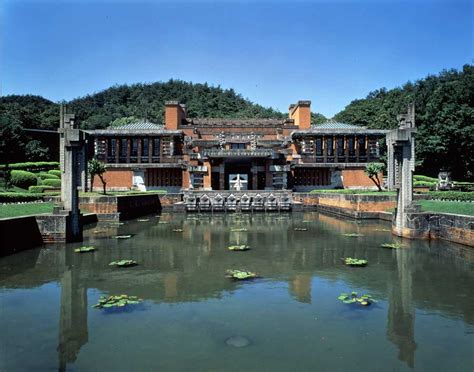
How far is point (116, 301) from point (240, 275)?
2790 mm

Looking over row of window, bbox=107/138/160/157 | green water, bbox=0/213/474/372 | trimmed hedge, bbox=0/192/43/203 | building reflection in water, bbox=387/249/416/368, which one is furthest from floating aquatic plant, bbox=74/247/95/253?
row of window, bbox=107/138/160/157

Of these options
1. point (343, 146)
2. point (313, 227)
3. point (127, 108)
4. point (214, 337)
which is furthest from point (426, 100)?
point (127, 108)

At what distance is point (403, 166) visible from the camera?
14.3 m

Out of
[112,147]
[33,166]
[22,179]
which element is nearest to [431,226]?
[112,147]

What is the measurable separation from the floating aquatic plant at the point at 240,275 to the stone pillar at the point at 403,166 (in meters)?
8.03

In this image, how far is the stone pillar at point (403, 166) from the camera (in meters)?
14.1

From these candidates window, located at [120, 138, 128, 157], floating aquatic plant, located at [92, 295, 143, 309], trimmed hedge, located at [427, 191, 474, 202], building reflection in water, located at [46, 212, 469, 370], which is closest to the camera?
building reflection in water, located at [46, 212, 469, 370]

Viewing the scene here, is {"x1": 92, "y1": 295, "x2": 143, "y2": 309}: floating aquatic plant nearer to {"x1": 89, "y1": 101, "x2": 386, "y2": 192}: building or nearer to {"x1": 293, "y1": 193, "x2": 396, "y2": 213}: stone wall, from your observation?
{"x1": 293, "y1": 193, "x2": 396, "y2": 213}: stone wall

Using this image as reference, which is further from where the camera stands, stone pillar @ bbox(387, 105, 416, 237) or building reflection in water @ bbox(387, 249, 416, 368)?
stone pillar @ bbox(387, 105, 416, 237)

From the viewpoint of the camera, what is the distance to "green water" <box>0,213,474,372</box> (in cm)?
479

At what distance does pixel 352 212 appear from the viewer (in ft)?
73.8

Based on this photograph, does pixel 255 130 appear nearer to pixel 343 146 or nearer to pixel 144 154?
pixel 343 146

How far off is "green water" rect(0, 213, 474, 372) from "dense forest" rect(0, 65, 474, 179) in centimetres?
2406

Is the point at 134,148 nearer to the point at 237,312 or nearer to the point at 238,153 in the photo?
Result: the point at 238,153
